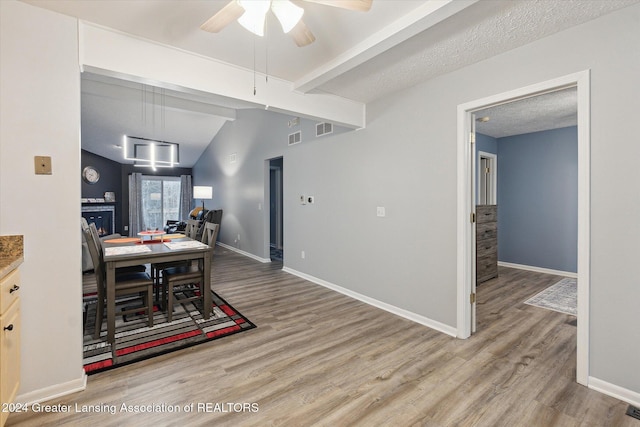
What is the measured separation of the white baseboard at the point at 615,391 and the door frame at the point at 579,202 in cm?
4

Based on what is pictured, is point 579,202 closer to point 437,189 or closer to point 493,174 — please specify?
point 437,189

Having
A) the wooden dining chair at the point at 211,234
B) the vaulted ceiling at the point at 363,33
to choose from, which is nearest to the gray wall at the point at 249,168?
the vaulted ceiling at the point at 363,33

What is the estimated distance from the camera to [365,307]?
3520 mm

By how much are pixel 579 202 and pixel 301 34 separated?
218cm

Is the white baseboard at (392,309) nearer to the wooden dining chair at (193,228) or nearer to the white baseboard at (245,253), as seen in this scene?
the white baseboard at (245,253)

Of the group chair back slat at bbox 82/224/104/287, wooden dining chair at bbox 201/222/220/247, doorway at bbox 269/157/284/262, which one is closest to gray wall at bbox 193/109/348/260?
doorway at bbox 269/157/284/262

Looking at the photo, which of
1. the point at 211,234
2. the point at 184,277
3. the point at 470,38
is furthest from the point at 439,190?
the point at 184,277

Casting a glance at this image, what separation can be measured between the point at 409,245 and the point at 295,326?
1.48 m

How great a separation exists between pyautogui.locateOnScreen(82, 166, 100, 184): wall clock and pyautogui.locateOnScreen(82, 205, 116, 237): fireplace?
79cm

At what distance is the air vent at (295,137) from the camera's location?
190 inches

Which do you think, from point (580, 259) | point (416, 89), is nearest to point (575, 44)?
point (416, 89)

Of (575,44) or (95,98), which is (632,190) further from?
(95,98)

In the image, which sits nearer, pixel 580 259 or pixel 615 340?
pixel 615 340

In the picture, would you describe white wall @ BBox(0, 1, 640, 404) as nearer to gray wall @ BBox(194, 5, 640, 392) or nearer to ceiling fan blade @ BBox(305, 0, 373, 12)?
gray wall @ BBox(194, 5, 640, 392)
